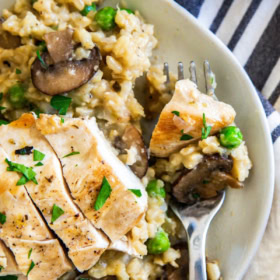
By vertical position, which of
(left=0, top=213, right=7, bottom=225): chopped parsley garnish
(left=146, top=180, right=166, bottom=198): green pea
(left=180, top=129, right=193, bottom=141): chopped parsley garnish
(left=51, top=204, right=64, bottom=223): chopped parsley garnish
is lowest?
(left=0, top=213, right=7, bottom=225): chopped parsley garnish

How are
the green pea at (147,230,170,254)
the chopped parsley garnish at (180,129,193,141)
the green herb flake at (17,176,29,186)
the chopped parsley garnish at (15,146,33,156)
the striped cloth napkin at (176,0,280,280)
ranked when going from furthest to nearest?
the striped cloth napkin at (176,0,280,280) < the green pea at (147,230,170,254) < the chopped parsley garnish at (180,129,193,141) < the chopped parsley garnish at (15,146,33,156) < the green herb flake at (17,176,29,186)

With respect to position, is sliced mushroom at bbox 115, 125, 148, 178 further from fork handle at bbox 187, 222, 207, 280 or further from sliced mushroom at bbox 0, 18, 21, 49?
sliced mushroom at bbox 0, 18, 21, 49

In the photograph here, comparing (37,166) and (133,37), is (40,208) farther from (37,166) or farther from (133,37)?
(133,37)

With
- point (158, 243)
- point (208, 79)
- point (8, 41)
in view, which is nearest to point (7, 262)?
point (158, 243)

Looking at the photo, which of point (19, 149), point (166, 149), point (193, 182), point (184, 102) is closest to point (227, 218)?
point (193, 182)

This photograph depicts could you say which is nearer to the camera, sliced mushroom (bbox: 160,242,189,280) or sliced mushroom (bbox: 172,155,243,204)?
sliced mushroom (bbox: 172,155,243,204)

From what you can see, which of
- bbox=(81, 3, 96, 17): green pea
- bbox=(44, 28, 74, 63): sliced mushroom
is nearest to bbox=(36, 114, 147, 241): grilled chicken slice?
bbox=(44, 28, 74, 63): sliced mushroom

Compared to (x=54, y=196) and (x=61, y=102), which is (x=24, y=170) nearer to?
(x=54, y=196)
